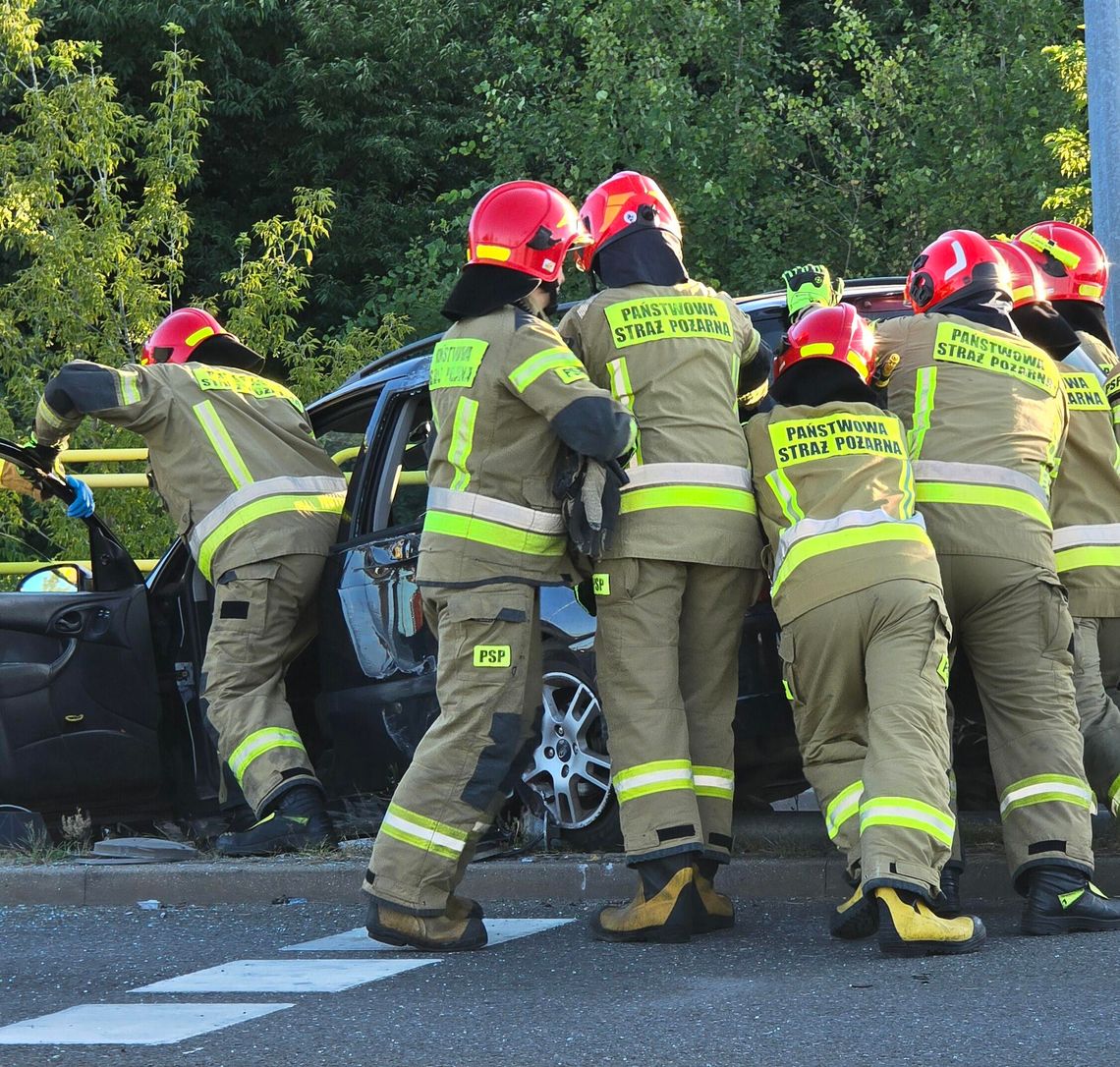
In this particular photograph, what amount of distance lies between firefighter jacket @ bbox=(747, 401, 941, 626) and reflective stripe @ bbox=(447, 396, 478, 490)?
75 centimetres

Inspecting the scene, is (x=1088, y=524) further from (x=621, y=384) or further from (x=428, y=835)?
(x=428, y=835)

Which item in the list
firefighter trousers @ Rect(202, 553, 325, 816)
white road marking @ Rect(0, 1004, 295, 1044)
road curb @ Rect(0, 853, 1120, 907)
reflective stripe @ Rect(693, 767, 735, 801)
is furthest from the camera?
firefighter trousers @ Rect(202, 553, 325, 816)

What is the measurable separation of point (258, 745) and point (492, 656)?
1.67m

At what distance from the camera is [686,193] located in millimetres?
13898

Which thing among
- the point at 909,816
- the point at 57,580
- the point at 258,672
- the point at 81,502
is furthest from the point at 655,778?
the point at 57,580

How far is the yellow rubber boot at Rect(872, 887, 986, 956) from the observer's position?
14.4 feet

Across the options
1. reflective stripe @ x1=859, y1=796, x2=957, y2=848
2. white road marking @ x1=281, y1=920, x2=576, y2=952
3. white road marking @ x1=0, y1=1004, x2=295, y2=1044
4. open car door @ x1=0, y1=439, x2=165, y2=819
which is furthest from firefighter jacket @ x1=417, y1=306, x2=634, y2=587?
open car door @ x1=0, y1=439, x2=165, y2=819

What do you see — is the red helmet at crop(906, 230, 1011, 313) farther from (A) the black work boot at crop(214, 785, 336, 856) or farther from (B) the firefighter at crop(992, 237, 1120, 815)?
(A) the black work boot at crop(214, 785, 336, 856)

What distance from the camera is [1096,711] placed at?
17.3ft

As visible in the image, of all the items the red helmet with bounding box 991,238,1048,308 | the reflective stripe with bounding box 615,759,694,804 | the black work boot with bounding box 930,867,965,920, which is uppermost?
the red helmet with bounding box 991,238,1048,308

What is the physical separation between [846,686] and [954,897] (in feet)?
2.12

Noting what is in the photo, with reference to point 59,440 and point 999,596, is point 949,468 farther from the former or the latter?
point 59,440

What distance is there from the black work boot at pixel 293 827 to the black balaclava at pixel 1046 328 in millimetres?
2699

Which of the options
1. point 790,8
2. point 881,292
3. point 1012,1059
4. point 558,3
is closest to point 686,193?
point 558,3
